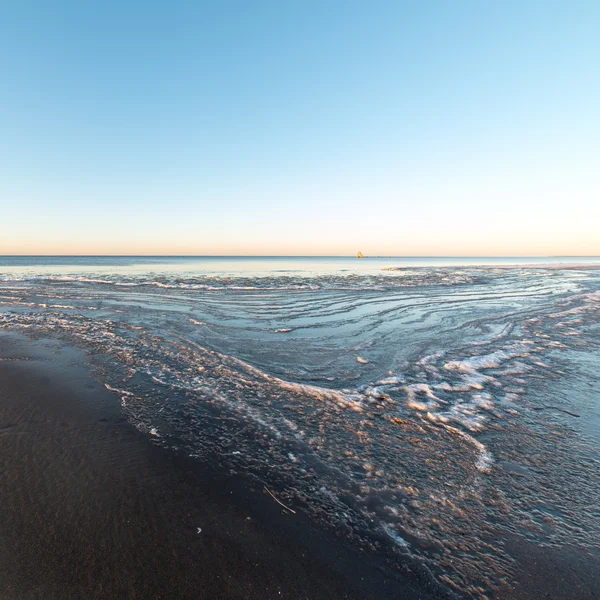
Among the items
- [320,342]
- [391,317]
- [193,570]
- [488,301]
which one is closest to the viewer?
[193,570]

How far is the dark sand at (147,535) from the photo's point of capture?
97.8 inches

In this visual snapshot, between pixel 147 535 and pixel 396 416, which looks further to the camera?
pixel 396 416

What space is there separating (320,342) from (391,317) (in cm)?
522

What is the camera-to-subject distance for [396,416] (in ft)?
17.1

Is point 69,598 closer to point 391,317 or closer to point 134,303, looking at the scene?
point 391,317

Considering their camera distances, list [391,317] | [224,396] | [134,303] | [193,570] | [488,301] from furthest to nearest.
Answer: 1. [488,301]
2. [134,303]
3. [391,317]
4. [224,396]
5. [193,570]

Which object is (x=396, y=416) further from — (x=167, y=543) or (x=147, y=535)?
(x=147, y=535)

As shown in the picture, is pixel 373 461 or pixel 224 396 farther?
pixel 224 396

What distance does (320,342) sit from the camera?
971cm

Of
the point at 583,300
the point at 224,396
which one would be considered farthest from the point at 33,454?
the point at 583,300

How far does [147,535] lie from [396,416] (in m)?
3.73

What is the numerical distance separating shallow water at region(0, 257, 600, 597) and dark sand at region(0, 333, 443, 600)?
0.97ft

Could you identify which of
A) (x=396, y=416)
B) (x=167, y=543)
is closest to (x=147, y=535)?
(x=167, y=543)

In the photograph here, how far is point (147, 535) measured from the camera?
2.91m
